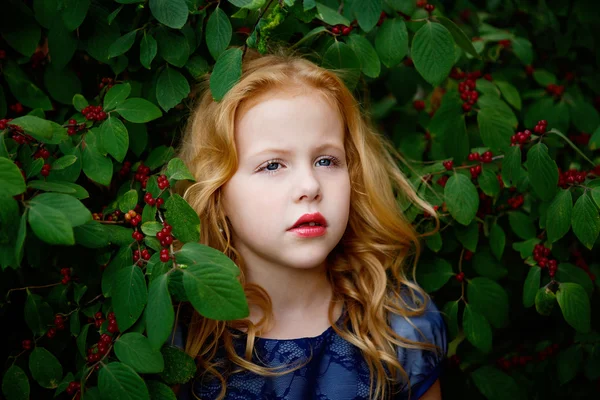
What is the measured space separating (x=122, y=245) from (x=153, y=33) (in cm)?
54

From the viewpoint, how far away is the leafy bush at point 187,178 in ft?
4.24

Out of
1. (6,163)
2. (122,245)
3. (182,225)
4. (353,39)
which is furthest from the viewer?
(353,39)

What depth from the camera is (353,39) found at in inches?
65.9

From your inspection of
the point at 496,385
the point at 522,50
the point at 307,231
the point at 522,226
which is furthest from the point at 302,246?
the point at 522,50

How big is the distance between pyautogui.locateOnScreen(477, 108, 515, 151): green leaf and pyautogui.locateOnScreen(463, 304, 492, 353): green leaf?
458mm

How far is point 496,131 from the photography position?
5.84 ft

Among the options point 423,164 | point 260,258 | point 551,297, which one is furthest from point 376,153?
point 551,297

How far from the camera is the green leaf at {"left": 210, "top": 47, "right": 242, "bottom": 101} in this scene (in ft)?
4.91

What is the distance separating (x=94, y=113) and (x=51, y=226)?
488 mm

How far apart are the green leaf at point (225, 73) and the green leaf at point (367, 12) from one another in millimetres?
318

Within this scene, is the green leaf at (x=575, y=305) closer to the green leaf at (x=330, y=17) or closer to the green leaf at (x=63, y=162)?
the green leaf at (x=330, y=17)

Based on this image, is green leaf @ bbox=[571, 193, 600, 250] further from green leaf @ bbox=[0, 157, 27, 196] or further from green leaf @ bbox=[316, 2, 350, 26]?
green leaf @ bbox=[0, 157, 27, 196]

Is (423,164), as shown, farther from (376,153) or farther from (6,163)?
(6,163)

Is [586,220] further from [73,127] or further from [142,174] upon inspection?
[73,127]
